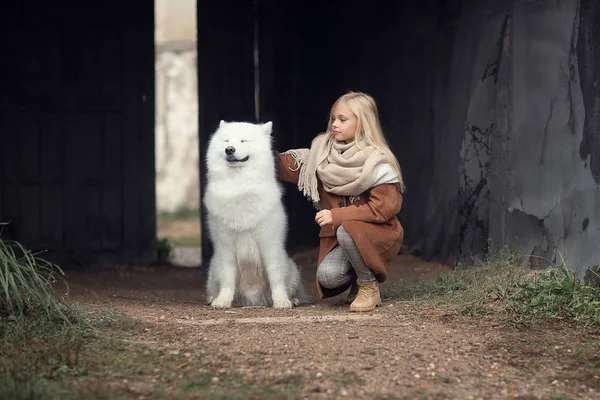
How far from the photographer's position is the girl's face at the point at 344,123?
5512 mm

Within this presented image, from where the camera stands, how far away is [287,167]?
5.79 metres

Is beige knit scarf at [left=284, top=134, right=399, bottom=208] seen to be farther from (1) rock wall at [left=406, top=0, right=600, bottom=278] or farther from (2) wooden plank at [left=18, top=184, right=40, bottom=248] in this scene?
(2) wooden plank at [left=18, top=184, right=40, bottom=248]

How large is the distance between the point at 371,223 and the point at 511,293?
96 cm

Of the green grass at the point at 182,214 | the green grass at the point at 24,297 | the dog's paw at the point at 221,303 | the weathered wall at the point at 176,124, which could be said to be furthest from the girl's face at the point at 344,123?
the green grass at the point at 182,214

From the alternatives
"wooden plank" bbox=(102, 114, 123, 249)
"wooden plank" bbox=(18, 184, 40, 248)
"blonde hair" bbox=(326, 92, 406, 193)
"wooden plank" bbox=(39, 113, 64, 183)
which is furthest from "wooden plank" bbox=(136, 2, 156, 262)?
"blonde hair" bbox=(326, 92, 406, 193)

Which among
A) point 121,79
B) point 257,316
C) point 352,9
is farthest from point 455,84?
point 121,79

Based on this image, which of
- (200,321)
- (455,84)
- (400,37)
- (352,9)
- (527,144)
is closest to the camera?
(200,321)

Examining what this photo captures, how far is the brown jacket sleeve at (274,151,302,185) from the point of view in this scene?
579 centimetres

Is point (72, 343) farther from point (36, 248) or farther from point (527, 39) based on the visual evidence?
point (36, 248)

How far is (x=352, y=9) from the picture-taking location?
31.2 feet

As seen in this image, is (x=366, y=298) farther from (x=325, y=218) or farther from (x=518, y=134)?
(x=518, y=134)

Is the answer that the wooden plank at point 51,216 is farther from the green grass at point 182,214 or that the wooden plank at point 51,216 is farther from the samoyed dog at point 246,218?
the green grass at point 182,214

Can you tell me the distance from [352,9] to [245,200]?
4.52 m

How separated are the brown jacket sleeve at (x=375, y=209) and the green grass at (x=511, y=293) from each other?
686 mm
